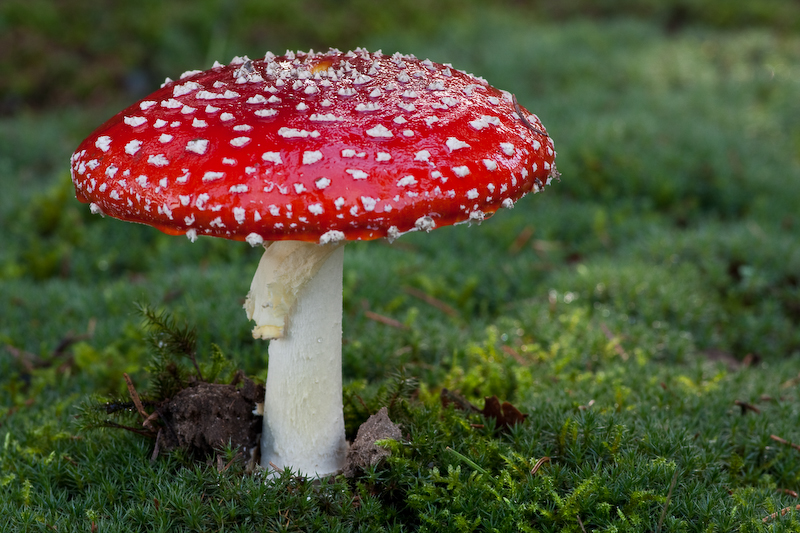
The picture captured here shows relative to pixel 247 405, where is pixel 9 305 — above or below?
below

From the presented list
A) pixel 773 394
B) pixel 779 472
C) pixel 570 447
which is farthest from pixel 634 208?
pixel 570 447

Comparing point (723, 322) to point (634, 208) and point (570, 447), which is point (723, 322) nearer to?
point (634, 208)

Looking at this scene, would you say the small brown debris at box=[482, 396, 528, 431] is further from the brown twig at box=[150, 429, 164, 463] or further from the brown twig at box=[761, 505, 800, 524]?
the brown twig at box=[150, 429, 164, 463]

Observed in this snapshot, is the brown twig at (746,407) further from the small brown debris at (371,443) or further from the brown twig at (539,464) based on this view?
the small brown debris at (371,443)

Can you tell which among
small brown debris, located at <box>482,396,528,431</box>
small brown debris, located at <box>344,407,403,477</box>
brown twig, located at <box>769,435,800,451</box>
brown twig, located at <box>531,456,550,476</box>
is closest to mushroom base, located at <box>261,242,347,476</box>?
small brown debris, located at <box>344,407,403,477</box>

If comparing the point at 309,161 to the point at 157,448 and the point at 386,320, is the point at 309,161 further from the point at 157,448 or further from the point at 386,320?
the point at 386,320

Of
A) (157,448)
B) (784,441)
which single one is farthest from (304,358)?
(784,441)

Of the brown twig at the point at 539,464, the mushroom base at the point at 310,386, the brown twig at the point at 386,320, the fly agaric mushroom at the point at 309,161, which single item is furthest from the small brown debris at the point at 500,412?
the brown twig at the point at 386,320
